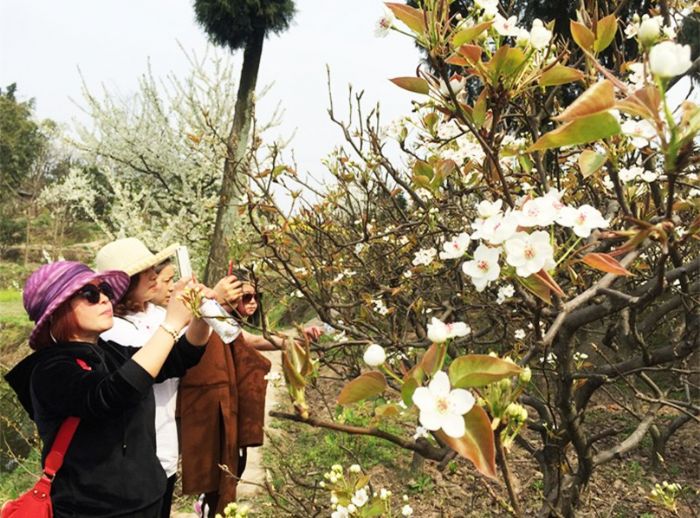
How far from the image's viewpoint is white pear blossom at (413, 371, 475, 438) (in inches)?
24.9

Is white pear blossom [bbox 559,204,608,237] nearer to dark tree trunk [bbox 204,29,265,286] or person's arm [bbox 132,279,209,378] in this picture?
person's arm [bbox 132,279,209,378]

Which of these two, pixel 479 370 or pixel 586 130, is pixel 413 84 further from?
pixel 479 370

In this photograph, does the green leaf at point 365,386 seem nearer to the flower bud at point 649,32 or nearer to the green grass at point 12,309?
the flower bud at point 649,32

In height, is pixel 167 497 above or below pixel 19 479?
above

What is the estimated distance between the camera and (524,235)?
0.74m

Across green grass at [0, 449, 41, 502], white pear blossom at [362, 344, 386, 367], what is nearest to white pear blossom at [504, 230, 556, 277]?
white pear blossom at [362, 344, 386, 367]

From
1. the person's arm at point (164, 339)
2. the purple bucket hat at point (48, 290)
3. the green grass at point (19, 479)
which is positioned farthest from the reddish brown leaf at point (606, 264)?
the green grass at point (19, 479)

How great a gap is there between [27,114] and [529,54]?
27.3m

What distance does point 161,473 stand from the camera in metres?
1.74

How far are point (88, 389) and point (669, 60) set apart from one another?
150cm

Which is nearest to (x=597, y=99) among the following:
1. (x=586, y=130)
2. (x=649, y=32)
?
→ (x=586, y=130)

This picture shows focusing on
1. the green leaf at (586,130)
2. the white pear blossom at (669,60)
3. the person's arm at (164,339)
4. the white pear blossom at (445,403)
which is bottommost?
the person's arm at (164,339)

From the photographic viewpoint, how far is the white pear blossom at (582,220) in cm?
79

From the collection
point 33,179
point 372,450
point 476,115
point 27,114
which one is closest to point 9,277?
point 33,179
